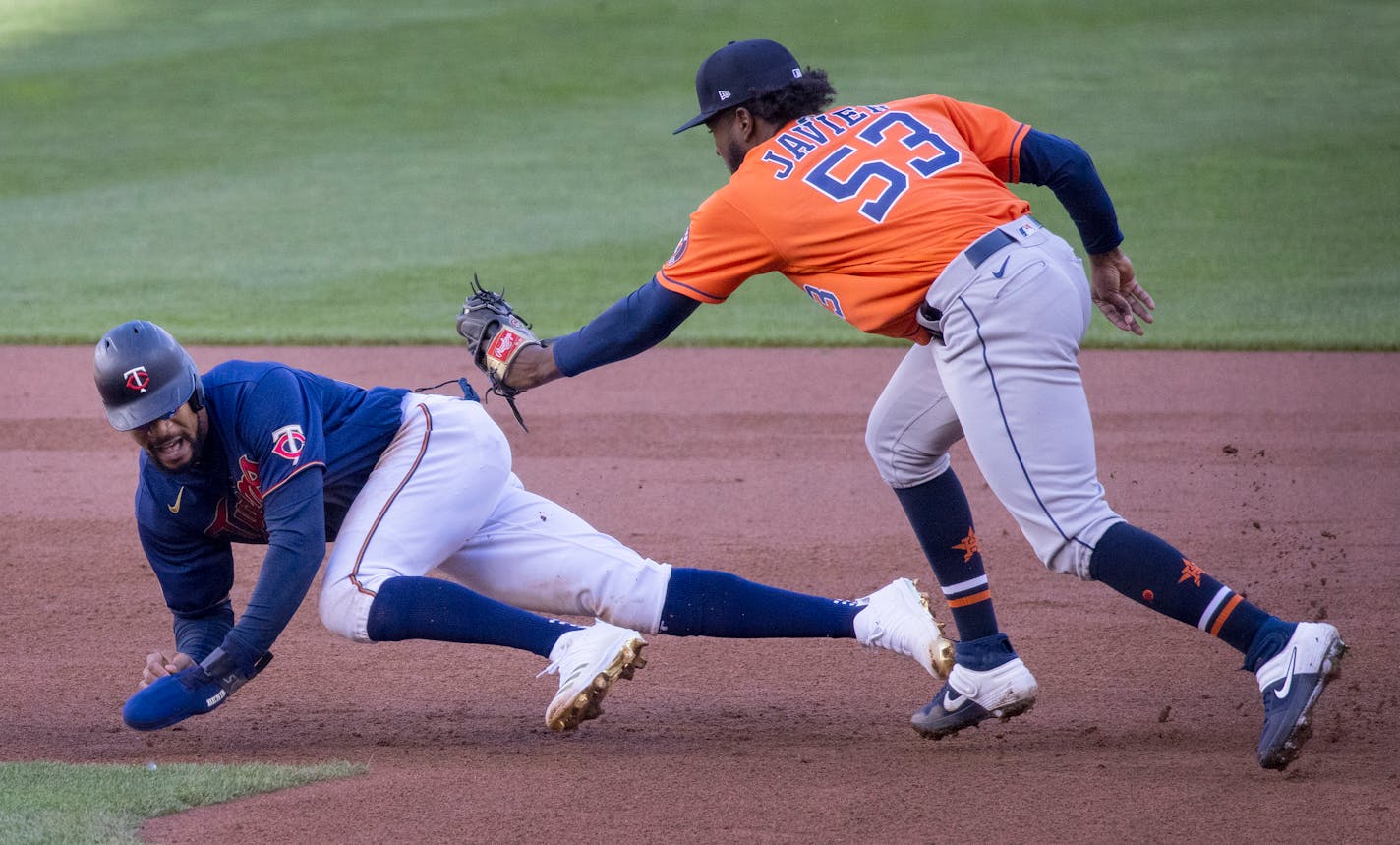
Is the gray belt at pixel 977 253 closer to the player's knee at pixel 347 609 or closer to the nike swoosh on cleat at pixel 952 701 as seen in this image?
the nike swoosh on cleat at pixel 952 701

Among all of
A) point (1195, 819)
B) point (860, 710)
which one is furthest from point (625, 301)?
point (1195, 819)

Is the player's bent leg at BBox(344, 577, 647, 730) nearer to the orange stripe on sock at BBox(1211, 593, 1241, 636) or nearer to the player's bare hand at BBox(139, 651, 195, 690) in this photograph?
the player's bare hand at BBox(139, 651, 195, 690)

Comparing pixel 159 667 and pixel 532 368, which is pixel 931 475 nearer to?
pixel 532 368

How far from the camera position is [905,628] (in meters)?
3.89

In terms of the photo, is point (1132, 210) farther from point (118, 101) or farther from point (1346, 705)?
A: point (118, 101)

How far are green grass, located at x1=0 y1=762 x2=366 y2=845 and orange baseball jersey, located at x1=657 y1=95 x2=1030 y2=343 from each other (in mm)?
1497

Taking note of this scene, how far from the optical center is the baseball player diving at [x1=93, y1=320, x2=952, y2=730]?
3734mm


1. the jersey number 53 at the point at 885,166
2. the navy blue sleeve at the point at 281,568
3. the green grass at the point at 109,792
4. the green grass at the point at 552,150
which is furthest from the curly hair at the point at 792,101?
the green grass at the point at 552,150

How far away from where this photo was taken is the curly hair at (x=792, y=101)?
3.90 m

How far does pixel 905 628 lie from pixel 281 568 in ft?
4.91

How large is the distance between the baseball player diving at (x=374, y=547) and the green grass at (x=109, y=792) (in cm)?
15

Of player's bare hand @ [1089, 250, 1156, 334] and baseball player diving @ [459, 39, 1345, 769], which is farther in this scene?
player's bare hand @ [1089, 250, 1156, 334]

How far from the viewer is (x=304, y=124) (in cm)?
1744

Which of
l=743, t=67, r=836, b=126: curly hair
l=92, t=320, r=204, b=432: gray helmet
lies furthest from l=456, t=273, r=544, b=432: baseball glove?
l=743, t=67, r=836, b=126: curly hair
